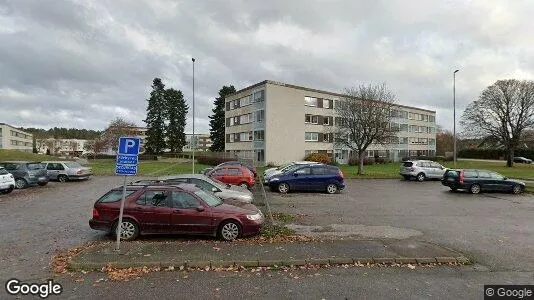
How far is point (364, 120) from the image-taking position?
37.9 metres

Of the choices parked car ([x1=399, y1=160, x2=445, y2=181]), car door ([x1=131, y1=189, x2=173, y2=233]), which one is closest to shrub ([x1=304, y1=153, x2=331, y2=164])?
parked car ([x1=399, y1=160, x2=445, y2=181])

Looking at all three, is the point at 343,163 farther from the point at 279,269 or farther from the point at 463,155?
the point at 279,269

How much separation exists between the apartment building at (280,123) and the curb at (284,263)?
1639 inches

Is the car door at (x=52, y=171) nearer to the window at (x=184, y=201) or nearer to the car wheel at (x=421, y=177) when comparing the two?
the window at (x=184, y=201)

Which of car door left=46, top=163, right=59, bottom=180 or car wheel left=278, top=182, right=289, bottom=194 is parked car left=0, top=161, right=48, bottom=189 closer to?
car door left=46, top=163, right=59, bottom=180

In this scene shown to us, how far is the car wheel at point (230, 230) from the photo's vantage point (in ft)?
32.2

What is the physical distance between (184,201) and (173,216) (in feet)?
1.53

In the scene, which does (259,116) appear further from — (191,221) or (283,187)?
(191,221)

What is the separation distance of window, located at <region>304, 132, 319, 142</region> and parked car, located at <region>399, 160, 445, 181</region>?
23.2m

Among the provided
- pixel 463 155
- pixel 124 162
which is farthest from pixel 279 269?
pixel 463 155

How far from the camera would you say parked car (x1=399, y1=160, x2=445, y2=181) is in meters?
31.5

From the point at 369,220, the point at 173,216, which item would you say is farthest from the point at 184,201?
the point at 369,220

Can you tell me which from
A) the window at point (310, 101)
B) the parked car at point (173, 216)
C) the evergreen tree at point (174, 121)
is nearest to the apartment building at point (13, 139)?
the evergreen tree at point (174, 121)

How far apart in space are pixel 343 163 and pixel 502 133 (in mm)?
21266
